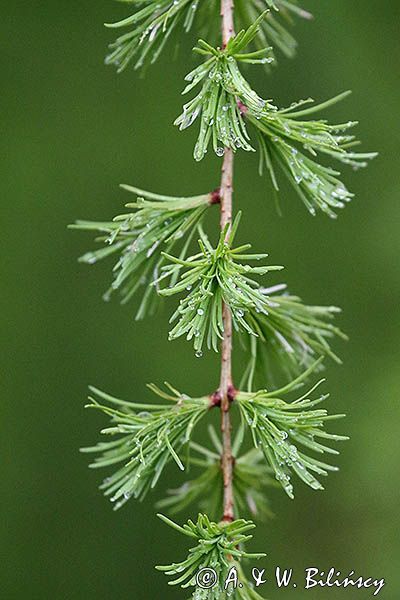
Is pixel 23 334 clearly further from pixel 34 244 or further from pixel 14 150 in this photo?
pixel 14 150

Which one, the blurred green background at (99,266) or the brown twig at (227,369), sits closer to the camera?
the brown twig at (227,369)

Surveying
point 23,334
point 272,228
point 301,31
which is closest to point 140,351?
point 23,334

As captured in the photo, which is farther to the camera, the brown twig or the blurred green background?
the blurred green background

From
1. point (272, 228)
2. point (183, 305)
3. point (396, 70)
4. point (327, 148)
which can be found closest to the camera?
point (183, 305)

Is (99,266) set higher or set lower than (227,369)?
higher
